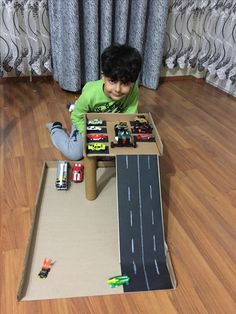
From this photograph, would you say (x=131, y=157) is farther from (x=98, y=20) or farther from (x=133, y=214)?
(x=98, y=20)

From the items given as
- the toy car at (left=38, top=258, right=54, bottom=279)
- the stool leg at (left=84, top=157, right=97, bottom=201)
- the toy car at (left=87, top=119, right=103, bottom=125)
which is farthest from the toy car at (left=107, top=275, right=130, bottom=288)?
the toy car at (left=87, top=119, right=103, bottom=125)

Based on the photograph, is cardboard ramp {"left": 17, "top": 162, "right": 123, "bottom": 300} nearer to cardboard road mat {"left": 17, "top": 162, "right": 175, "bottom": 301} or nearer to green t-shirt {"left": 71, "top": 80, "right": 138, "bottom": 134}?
cardboard road mat {"left": 17, "top": 162, "right": 175, "bottom": 301}

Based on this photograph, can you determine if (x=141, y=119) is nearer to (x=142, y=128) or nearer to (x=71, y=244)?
(x=142, y=128)

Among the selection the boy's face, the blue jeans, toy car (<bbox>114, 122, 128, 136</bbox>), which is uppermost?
the boy's face

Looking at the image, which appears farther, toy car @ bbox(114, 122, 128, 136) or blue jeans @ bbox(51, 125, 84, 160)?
blue jeans @ bbox(51, 125, 84, 160)

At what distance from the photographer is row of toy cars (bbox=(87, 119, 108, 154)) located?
1032mm

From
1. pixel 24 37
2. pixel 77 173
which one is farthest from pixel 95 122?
pixel 24 37

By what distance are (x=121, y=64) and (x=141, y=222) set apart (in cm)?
58

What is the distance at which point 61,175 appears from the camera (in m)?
1.30

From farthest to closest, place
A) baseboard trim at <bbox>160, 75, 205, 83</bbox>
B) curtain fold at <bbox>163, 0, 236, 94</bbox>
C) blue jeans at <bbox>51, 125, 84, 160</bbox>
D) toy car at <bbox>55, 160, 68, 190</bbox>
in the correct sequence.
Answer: baseboard trim at <bbox>160, 75, 205, 83</bbox>
curtain fold at <bbox>163, 0, 236, 94</bbox>
blue jeans at <bbox>51, 125, 84, 160</bbox>
toy car at <bbox>55, 160, 68, 190</bbox>

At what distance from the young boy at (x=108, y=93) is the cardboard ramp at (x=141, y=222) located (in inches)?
12.8

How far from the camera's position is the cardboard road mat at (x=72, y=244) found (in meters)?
0.90

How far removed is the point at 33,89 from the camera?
7.20ft

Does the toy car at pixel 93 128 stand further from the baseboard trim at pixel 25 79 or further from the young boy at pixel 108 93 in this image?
the baseboard trim at pixel 25 79
